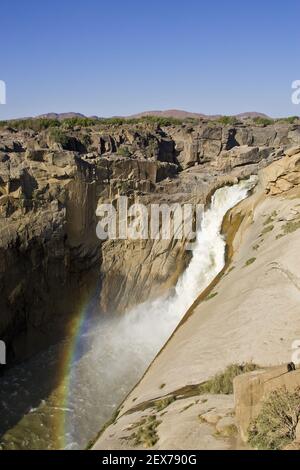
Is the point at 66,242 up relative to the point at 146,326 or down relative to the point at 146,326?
up

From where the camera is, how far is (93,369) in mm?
19969

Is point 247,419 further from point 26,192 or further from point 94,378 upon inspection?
point 26,192

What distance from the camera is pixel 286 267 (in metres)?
17.7

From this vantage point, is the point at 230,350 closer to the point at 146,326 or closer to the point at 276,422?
the point at 276,422

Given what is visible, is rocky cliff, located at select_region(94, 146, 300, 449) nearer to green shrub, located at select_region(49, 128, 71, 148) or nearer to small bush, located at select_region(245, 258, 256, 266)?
small bush, located at select_region(245, 258, 256, 266)

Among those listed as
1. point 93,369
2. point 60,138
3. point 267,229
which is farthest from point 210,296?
point 60,138

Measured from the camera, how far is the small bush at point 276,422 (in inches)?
283

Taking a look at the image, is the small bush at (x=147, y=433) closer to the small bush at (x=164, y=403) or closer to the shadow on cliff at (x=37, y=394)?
the small bush at (x=164, y=403)

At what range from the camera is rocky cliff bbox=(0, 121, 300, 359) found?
21172mm

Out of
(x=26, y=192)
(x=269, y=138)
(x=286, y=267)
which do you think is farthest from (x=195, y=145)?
(x=286, y=267)

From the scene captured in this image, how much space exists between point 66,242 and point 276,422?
17.5 metres

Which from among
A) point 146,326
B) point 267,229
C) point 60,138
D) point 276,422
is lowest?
point 146,326
